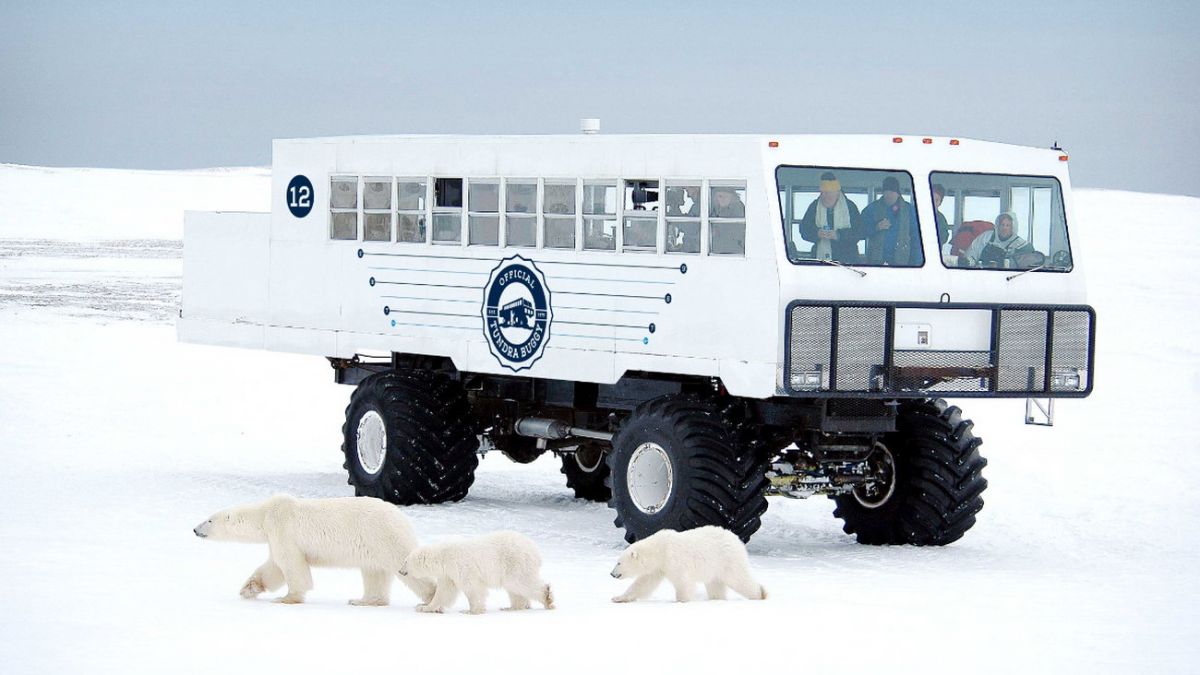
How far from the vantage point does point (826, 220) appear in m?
14.8

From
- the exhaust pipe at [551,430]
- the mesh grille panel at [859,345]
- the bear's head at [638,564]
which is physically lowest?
the bear's head at [638,564]

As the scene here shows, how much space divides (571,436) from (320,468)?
4108 mm

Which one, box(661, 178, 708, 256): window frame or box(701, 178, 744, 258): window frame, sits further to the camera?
box(661, 178, 708, 256): window frame

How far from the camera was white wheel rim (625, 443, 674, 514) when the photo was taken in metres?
15.1

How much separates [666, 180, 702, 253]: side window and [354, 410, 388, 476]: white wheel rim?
365cm

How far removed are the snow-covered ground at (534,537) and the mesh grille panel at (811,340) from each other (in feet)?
4.55

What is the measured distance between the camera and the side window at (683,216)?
15.2 metres

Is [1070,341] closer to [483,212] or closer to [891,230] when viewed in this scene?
[891,230]

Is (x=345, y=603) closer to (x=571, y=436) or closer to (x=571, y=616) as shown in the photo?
(x=571, y=616)

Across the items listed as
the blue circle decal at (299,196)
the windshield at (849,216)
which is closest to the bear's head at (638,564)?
the windshield at (849,216)

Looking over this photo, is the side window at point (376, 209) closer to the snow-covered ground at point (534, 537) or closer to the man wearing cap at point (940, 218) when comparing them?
the snow-covered ground at point (534, 537)

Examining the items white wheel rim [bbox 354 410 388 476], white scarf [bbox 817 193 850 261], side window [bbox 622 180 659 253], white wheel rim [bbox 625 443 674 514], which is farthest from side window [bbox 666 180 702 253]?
white wheel rim [bbox 354 410 388 476]

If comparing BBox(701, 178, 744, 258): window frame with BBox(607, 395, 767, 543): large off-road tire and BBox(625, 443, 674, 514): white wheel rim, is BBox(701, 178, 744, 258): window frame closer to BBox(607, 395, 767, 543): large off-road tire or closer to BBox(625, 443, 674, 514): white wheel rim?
BBox(607, 395, 767, 543): large off-road tire

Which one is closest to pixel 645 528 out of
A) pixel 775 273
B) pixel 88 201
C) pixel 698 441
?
pixel 698 441
